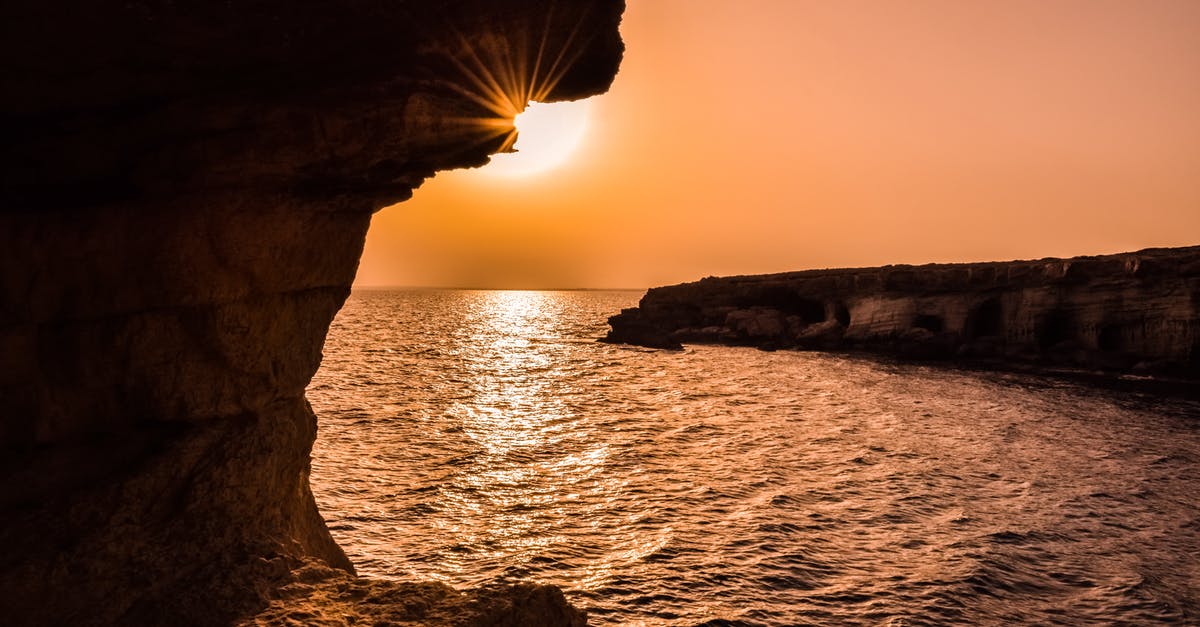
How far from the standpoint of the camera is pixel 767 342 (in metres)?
69.2

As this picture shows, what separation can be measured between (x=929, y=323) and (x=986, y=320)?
477 centimetres

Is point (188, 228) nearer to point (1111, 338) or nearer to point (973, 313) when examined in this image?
point (1111, 338)

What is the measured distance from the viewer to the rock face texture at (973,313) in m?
44.7

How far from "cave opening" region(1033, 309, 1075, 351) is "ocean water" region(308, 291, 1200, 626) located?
13.1 metres

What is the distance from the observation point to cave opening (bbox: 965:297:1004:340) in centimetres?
5491

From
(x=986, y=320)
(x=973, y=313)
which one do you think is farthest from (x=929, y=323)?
(x=986, y=320)

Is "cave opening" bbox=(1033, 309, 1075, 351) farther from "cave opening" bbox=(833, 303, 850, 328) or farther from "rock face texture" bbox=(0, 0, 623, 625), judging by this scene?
"rock face texture" bbox=(0, 0, 623, 625)

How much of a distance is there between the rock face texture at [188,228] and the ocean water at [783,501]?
6.79m

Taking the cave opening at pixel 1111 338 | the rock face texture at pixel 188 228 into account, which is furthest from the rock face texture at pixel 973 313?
the rock face texture at pixel 188 228

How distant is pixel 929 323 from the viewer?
197ft

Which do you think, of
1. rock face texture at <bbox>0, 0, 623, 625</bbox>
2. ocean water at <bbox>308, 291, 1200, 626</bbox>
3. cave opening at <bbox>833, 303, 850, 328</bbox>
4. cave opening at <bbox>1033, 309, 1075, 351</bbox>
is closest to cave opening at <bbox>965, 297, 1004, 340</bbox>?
cave opening at <bbox>1033, 309, 1075, 351</bbox>

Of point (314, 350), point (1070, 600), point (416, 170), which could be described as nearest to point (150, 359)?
point (314, 350)

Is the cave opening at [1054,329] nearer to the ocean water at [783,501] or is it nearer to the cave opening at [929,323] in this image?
the cave opening at [929,323]

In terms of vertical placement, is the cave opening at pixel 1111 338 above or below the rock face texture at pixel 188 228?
below
